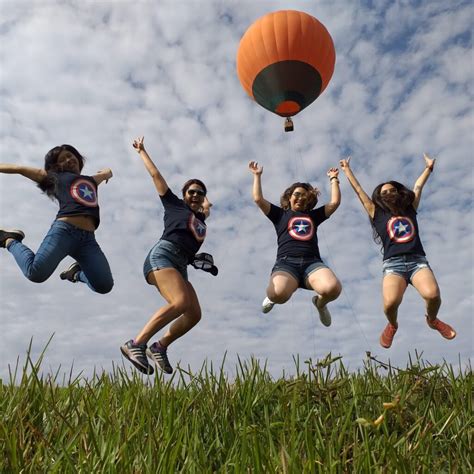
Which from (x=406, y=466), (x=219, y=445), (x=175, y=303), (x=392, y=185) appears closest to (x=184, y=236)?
Answer: (x=175, y=303)

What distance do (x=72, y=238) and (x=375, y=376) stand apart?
3872 millimetres

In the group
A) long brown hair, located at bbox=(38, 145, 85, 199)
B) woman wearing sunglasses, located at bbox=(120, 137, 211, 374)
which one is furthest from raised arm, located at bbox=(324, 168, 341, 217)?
long brown hair, located at bbox=(38, 145, 85, 199)

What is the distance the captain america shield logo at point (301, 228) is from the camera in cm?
665

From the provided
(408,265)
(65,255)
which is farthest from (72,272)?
(408,265)

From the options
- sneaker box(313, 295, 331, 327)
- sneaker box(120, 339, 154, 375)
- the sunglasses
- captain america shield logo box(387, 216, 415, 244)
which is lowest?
sneaker box(120, 339, 154, 375)

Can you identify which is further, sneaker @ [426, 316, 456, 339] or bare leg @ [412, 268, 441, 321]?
sneaker @ [426, 316, 456, 339]

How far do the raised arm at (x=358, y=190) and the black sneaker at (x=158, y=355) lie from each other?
3.34m

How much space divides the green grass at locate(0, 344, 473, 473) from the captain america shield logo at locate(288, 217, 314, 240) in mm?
3260

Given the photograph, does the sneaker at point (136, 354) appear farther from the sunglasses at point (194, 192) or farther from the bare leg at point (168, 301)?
the sunglasses at point (194, 192)

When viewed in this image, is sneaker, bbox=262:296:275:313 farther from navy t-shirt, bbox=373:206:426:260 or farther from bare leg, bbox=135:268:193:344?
navy t-shirt, bbox=373:206:426:260

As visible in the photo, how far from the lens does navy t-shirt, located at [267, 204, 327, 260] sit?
6578mm

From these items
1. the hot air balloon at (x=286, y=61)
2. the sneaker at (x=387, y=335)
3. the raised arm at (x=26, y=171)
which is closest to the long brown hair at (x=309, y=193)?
the hot air balloon at (x=286, y=61)

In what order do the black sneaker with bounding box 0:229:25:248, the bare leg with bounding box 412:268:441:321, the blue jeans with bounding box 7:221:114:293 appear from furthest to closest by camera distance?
the bare leg with bounding box 412:268:441:321
the black sneaker with bounding box 0:229:25:248
the blue jeans with bounding box 7:221:114:293

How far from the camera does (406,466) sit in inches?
75.4
